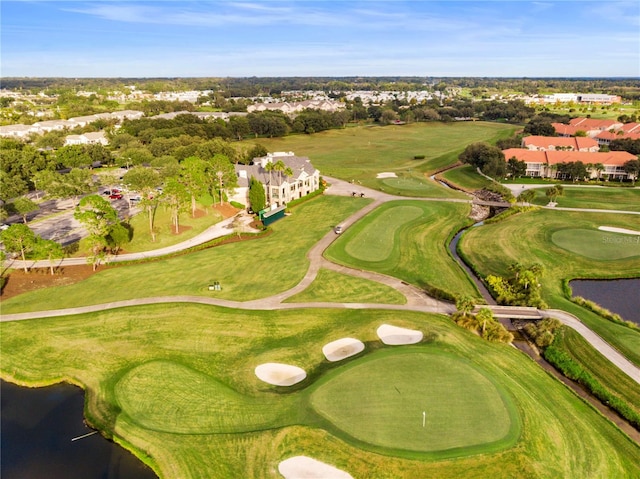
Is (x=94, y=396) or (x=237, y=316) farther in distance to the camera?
(x=237, y=316)

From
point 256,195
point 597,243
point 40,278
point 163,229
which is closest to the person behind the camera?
point 40,278

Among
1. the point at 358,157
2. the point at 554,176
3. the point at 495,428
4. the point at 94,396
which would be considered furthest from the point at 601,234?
the point at 358,157

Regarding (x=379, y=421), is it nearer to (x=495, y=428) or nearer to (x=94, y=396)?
(x=495, y=428)

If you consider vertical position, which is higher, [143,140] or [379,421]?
[143,140]

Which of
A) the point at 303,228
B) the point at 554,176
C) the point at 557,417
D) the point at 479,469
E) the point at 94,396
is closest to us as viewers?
the point at 479,469

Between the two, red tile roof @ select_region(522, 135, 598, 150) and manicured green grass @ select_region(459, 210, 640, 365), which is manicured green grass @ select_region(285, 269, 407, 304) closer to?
manicured green grass @ select_region(459, 210, 640, 365)

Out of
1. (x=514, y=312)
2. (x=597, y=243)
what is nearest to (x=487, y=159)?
(x=597, y=243)

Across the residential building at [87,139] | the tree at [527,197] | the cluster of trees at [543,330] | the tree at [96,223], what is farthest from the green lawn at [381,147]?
the tree at [96,223]

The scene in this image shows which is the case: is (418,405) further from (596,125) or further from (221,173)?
(596,125)
